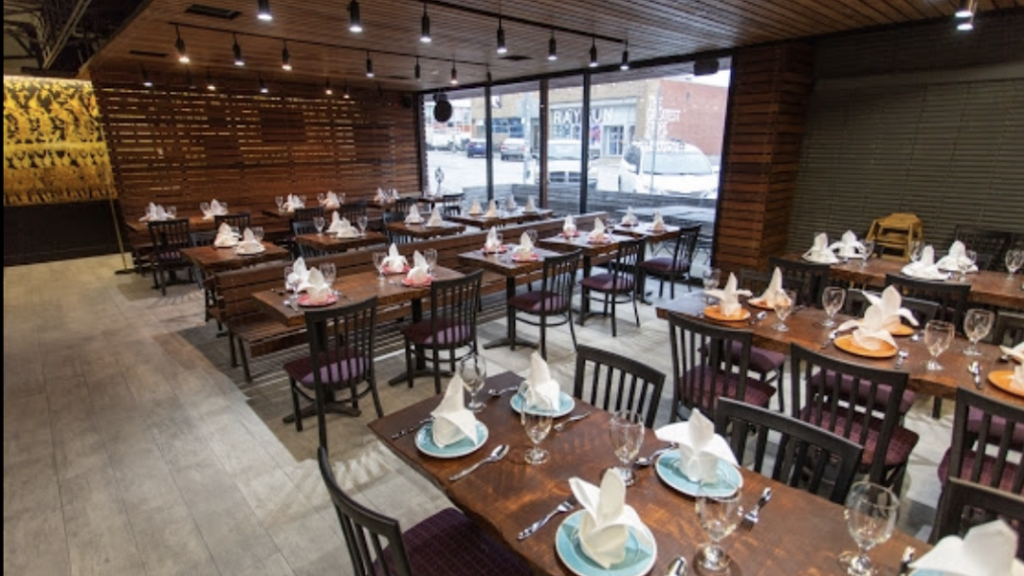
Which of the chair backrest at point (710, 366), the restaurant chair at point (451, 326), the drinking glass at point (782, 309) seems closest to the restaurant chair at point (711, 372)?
the chair backrest at point (710, 366)

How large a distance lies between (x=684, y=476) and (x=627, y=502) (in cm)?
22

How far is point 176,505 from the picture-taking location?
114 inches

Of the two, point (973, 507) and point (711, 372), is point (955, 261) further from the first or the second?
point (973, 507)

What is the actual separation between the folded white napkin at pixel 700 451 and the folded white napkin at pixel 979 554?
544 millimetres

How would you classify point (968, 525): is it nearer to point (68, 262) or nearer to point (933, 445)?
point (933, 445)

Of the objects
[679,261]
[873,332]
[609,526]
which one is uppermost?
[873,332]

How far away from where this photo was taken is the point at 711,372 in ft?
9.14

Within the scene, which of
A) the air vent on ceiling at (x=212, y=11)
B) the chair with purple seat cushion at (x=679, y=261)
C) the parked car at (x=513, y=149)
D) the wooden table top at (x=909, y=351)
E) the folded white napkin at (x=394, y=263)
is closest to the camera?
the wooden table top at (x=909, y=351)

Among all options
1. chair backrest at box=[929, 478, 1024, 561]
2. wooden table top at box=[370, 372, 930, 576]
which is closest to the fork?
wooden table top at box=[370, 372, 930, 576]

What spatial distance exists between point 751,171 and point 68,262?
32.0 ft

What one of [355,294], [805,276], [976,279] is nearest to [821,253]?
[805,276]

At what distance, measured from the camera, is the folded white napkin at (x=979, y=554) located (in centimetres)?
124

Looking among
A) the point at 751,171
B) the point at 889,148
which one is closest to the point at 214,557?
the point at 751,171

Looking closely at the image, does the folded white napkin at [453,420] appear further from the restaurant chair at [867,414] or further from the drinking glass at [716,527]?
the restaurant chair at [867,414]
